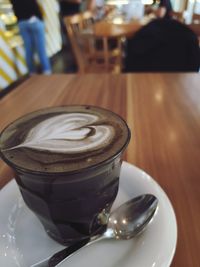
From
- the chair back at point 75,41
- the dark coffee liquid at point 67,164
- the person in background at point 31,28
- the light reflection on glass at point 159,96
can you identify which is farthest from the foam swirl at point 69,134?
the person in background at point 31,28

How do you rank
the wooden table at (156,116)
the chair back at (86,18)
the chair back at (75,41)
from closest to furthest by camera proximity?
the wooden table at (156,116), the chair back at (75,41), the chair back at (86,18)

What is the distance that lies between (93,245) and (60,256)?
0.16 ft

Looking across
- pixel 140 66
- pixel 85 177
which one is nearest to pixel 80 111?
pixel 85 177

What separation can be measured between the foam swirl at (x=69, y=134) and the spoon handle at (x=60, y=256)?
0.13 metres

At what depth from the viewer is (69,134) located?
0.34 metres

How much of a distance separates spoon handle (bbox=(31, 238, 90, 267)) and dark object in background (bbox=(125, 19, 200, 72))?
1.06 m

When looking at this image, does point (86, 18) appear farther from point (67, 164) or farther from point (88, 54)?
point (67, 164)

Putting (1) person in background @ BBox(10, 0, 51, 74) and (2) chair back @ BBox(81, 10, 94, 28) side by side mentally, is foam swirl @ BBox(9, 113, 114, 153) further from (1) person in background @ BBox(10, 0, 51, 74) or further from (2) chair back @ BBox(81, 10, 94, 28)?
(1) person in background @ BBox(10, 0, 51, 74)

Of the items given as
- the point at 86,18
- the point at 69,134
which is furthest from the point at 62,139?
the point at 86,18

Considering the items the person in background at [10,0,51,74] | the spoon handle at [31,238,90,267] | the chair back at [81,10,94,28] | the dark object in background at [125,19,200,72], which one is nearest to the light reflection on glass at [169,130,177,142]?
the spoon handle at [31,238,90,267]

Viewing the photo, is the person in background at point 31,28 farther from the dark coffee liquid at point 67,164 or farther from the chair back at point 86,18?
the dark coffee liquid at point 67,164

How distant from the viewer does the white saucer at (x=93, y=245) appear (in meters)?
0.29

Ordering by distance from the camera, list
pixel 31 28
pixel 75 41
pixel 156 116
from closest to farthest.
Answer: pixel 156 116 → pixel 75 41 → pixel 31 28

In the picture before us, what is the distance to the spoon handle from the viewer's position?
29cm
